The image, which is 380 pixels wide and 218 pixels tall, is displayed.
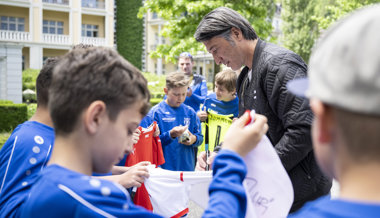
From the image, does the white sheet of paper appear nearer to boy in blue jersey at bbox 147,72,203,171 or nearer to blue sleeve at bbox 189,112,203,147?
boy in blue jersey at bbox 147,72,203,171

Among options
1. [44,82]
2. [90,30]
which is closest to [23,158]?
[44,82]

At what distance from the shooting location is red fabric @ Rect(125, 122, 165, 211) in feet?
12.0

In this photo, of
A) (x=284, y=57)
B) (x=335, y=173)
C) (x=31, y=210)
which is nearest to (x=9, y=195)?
(x=31, y=210)

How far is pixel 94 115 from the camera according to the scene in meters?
1.33

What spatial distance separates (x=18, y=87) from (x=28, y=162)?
1664 centimetres

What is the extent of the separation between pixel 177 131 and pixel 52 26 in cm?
4149

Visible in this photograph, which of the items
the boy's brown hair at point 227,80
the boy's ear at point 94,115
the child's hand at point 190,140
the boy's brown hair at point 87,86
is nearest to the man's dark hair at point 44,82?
the boy's brown hair at point 87,86

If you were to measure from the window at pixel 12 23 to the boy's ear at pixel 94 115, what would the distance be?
43128mm

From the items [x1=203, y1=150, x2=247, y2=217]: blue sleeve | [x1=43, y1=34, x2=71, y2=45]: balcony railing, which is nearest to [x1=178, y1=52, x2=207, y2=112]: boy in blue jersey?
[x1=203, y1=150, x2=247, y2=217]: blue sleeve

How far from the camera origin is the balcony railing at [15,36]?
121ft

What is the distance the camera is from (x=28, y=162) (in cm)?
188

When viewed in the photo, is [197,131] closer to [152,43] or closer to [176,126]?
[176,126]

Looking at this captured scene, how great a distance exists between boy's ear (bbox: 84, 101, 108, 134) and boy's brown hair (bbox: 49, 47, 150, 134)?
0.02 m

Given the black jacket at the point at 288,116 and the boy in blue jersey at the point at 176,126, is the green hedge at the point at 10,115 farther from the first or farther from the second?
the black jacket at the point at 288,116
